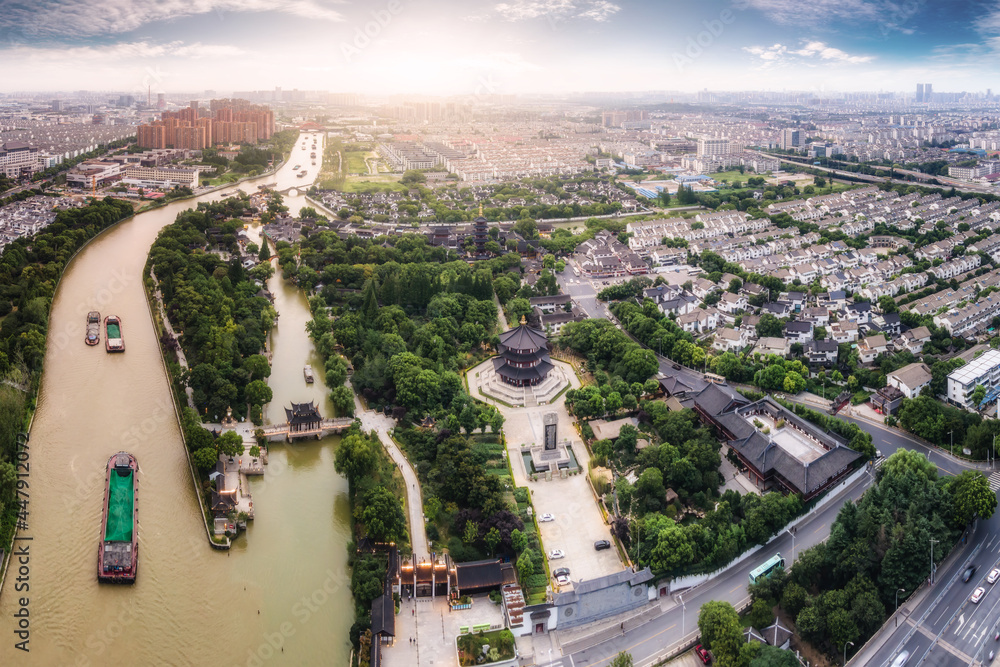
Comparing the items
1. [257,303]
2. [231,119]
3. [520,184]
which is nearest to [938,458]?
[257,303]

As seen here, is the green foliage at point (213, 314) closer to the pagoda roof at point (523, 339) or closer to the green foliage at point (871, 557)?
the pagoda roof at point (523, 339)

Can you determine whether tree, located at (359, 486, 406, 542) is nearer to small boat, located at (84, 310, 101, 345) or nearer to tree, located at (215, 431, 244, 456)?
tree, located at (215, 431, 244, 456)

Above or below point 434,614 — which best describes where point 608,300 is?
above

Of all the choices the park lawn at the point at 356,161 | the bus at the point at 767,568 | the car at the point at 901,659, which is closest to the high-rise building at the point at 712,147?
the park lawn at the point at 356,161

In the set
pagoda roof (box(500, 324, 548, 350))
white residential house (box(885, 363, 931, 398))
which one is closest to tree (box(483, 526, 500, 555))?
pagoda roof (box(500, 324, 548, 350))

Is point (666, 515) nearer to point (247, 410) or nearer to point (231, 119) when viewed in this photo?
point (247, 410)

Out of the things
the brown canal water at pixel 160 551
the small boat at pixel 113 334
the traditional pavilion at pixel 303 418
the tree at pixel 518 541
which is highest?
the small boat at pixel 113 334

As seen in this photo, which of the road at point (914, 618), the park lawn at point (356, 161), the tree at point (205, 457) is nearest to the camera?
the road at point (914, 618)

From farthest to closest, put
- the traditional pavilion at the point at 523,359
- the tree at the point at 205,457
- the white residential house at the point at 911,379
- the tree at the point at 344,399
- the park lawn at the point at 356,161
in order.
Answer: the park lawn at the point at 356,161, the traditional pavilion at the point at 523,359, the white residential house at the point at 911,379, the tree at the point at 344,399, the tree at the point at 205,457
